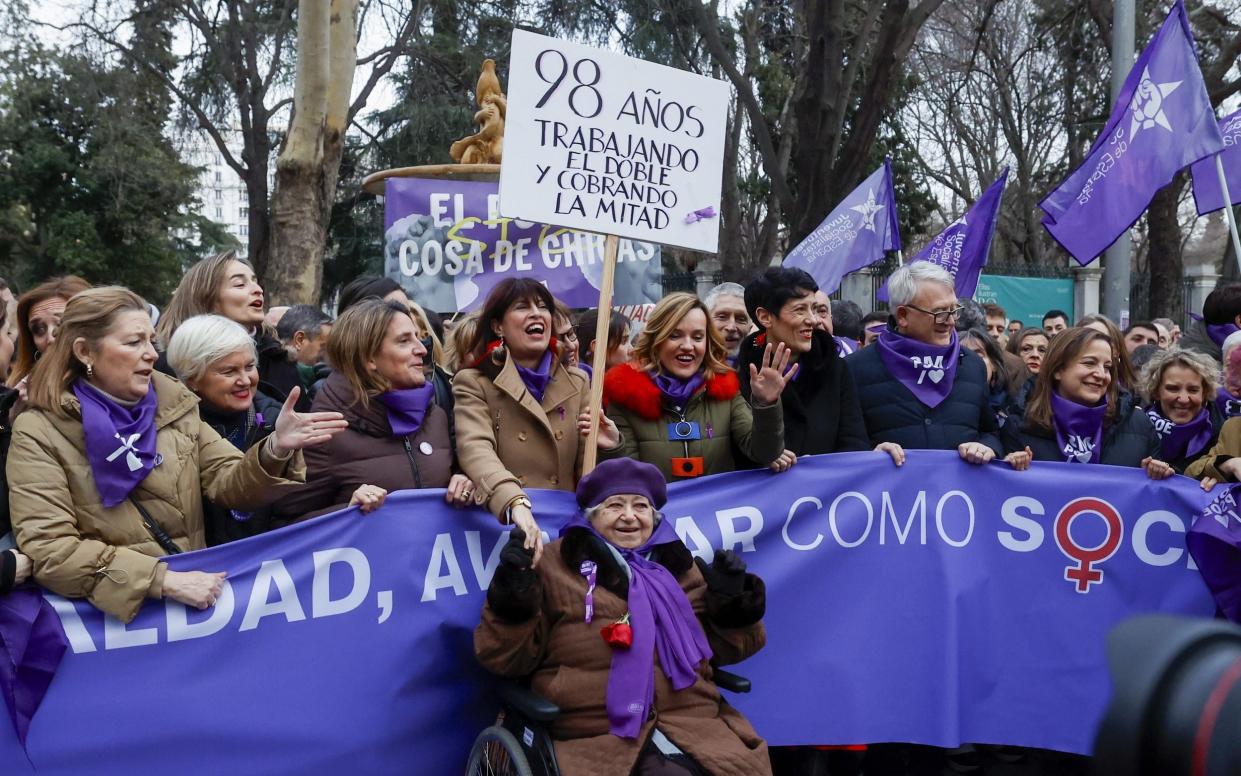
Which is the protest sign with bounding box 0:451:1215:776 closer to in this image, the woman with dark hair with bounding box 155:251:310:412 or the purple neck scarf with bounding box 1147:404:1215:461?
the purple neck scarf with bounding box 1147:404:1215:461

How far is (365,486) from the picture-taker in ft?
13.0

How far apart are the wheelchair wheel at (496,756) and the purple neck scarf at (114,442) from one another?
1.27m

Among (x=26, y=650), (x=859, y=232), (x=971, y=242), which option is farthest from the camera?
(x=859, y=232)

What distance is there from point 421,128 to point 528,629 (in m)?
20.3

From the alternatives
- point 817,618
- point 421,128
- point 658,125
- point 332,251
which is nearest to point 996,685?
point 817,618

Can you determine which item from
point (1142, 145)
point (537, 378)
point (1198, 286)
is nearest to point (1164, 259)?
point (1198, 286)

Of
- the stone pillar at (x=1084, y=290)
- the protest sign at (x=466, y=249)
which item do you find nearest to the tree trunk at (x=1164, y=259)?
→ the stone pillar at (x=1084, y=290)

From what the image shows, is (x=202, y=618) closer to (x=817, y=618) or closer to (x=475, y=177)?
(x=817, y=618)

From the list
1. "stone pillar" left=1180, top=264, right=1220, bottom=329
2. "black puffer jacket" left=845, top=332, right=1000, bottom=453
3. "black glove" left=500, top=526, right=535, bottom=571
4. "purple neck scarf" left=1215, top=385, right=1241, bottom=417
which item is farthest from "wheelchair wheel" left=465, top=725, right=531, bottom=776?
"stone pillar" left=1180, top=264, right=1220, bottom=329

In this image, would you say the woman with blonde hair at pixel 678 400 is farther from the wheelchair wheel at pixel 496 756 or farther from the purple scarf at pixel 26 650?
the purple scarf at pixel 26 650

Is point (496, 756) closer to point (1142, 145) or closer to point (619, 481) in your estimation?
point (619, 481)

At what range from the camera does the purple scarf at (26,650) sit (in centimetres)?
345

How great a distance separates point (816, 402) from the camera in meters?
4.73

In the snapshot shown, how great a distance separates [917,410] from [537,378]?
152cm
